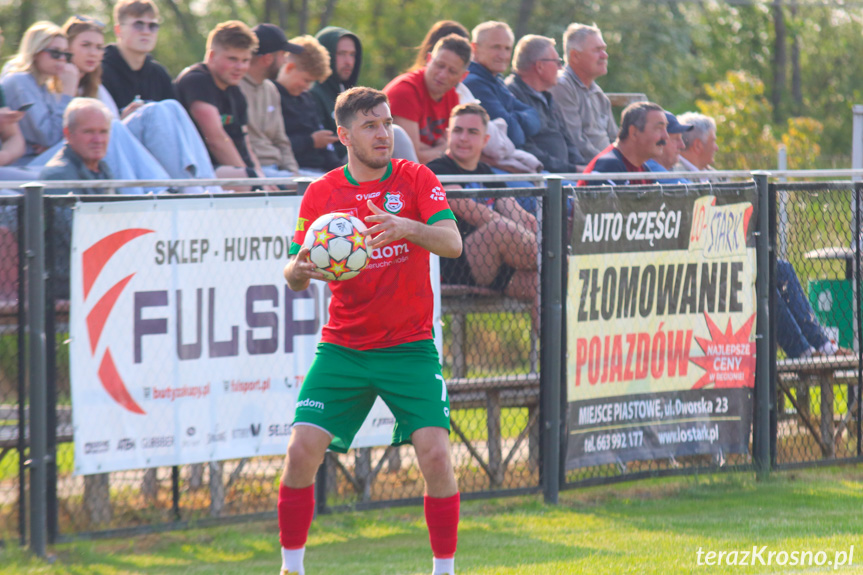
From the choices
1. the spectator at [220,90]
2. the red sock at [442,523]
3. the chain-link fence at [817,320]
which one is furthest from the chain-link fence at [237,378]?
the chain-link fence at [817,320]

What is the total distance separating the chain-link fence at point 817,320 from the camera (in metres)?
8.43

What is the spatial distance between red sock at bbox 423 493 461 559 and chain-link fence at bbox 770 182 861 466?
156 inches

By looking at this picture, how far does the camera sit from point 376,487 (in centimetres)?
775

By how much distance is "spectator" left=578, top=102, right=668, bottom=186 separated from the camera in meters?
8.55

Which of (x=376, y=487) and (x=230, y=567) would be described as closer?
(x=230, y=567)

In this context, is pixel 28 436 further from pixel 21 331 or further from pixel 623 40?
pixel 623 40

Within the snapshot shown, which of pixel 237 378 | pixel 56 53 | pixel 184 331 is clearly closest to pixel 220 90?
pixel 56 53

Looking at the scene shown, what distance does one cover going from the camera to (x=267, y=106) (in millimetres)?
9125

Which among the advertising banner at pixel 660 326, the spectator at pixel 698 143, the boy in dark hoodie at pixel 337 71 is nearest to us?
the advertising banner at pixel 660 326

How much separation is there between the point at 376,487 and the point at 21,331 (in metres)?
2.73

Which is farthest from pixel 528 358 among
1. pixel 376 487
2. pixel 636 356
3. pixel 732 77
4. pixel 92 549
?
pixel 732 77

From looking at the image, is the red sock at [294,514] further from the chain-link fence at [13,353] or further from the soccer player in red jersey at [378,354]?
the chain-link fence at [13,353]

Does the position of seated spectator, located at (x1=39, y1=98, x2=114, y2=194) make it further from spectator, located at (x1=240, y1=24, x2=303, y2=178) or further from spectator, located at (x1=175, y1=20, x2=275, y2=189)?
spectator, located at (x1=240, y1=24, x2=303, y2=178)

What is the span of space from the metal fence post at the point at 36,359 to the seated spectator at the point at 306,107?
11.7ft
